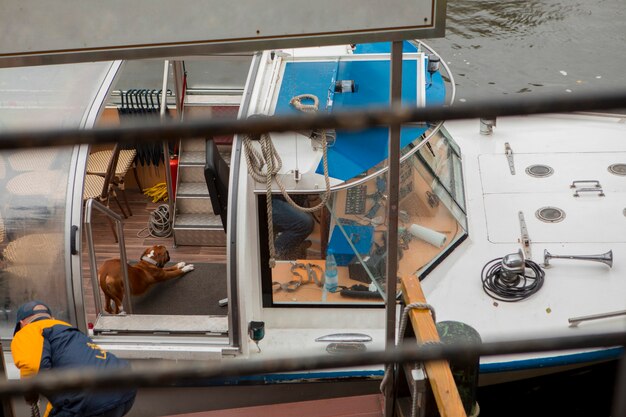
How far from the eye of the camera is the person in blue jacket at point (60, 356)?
11.5 ft

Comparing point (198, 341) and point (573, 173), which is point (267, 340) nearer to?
point (198, 341)

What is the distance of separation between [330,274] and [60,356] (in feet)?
4.61

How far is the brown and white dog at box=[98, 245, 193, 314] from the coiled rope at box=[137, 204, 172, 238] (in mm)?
396

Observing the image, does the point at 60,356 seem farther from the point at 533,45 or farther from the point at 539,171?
the point at 533,45

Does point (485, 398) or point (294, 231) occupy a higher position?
point (294, 231)

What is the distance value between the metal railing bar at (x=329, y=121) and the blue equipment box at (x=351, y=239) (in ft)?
10.4

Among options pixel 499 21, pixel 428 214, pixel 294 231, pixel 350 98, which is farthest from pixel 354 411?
pixel 499 21

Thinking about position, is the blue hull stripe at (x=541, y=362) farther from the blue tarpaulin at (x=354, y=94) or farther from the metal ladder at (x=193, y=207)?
the metal ladder at (x=193, y=207)

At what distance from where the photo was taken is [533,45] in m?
9.62

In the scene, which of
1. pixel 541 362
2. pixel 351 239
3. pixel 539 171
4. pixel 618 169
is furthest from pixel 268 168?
pixel 618 169

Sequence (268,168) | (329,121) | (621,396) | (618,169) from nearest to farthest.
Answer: (329,121) → (621,396) → (268,168) → (618,169)

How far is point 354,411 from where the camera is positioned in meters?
3.59

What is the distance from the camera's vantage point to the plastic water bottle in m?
4.05

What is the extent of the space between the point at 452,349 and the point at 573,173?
4419mm
